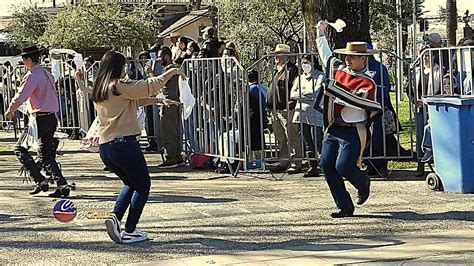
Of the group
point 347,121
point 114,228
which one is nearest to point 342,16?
point 347,121

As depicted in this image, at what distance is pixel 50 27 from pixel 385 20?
1161 centimetres

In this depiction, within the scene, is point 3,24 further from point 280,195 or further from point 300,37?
point 280,195

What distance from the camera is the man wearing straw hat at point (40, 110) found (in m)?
10.4

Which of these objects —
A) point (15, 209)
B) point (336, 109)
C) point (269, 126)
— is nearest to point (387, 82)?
point (269, 126)

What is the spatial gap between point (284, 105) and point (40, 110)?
347cm

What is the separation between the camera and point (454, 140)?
9.94m

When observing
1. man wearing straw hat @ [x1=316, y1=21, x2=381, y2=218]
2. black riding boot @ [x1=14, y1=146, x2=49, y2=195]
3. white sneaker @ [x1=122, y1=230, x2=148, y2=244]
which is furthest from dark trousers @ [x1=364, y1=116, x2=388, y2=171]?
white sneaker @ [x1=122, y1=230, x2=148, y2=244]

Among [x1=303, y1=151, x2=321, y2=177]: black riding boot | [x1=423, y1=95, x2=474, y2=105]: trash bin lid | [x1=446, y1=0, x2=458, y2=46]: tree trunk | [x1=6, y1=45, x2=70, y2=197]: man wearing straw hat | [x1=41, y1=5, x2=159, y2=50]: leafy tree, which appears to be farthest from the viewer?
[x1=446, y1=0, x2=458, y2=46]: tree trunk

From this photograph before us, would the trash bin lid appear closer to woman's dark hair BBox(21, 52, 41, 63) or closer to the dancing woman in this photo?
the dancing woman

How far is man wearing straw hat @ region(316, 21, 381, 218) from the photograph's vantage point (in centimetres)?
862

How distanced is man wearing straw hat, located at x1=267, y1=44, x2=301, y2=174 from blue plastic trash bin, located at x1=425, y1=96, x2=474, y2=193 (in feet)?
7.53

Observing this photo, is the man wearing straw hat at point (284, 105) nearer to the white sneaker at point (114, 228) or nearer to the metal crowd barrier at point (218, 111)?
the metal crowd barrier at point (218, 111)

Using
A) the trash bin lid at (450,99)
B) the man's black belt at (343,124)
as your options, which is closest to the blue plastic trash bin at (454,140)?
the trash bin lid at (450,99)

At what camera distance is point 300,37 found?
28703 mm
